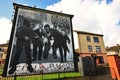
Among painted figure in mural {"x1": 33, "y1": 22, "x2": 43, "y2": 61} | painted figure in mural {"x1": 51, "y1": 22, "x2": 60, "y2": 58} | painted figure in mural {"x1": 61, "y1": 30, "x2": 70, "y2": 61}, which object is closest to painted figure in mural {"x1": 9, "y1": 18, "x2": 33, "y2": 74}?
painted figure in mural {"x1": 33, "y1": 22, "x2": 43, "y2": 61}

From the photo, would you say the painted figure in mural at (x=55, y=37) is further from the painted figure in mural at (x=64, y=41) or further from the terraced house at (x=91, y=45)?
the terraced house at (x=91, y=45)

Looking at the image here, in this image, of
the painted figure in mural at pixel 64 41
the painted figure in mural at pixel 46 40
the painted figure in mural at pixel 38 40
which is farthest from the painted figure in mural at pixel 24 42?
the painted figure in mural at pixel 64 41

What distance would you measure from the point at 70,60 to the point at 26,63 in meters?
9.63

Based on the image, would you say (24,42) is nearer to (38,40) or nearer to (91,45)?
(38,40)

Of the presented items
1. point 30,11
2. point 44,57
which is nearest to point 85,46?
point 44,57

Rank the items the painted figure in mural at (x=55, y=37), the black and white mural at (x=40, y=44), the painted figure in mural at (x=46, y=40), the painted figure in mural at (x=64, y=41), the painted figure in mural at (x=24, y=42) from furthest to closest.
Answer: the painted figure in mural at (x=64, y=41) < the painted figure in mural at (x=55, y=37) < the painted figure in mural at (x=46, y=40) < the black and white mural at (x=40, y=44) < the painted figure in mural at (x=24, y=42)

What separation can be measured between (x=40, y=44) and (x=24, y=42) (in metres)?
3.17

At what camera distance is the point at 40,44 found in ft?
78.4

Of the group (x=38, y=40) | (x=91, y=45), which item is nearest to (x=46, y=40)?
(x=38, y=40)

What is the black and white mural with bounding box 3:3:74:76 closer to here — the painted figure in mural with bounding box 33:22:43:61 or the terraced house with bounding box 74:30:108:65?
the painted figure in mural with bounding box 33:22:43:61

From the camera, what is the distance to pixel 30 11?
82.9ft

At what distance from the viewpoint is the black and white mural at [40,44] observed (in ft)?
70.7

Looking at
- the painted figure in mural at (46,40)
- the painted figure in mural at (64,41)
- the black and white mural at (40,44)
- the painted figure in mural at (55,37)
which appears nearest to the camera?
the black and white mural at (40,44)

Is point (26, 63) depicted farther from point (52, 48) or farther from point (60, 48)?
point (60, 48)
